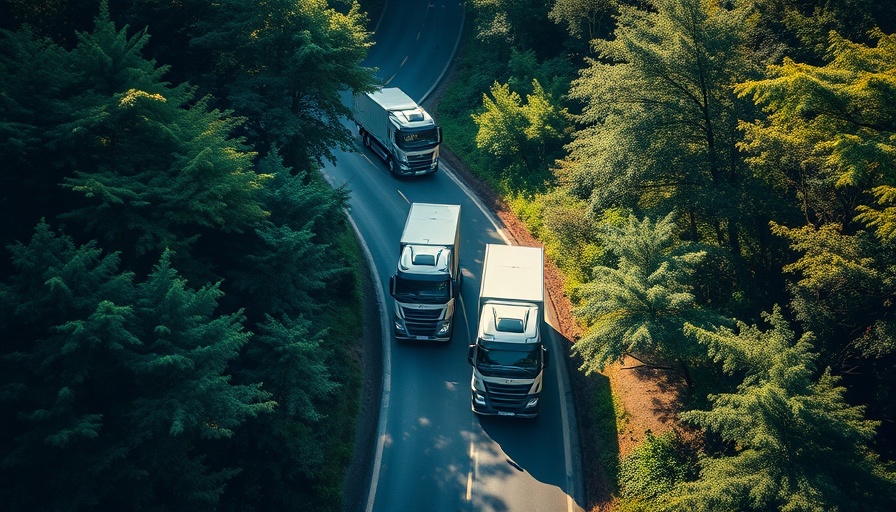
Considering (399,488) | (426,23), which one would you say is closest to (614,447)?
(399,488)

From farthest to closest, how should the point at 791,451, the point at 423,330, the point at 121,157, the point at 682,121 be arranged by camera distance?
the point at 423,330 < the point at 682,121 < the point at 121,157 < the point at 791,451

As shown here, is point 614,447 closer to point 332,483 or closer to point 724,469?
point 724,469

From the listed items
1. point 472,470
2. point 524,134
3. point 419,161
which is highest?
point 524,134

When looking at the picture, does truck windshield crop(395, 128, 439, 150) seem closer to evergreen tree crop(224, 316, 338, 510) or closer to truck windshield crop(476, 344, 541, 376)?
truck windshield crop(476, 344, 541, 376)

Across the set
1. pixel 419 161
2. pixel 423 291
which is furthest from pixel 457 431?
pixel 419 161

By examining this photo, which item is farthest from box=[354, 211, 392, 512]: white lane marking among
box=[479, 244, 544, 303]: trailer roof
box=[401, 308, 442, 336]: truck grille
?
box=[479, 244, 544, 303]: trailer roof

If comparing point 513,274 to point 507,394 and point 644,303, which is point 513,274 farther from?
point 644,303
